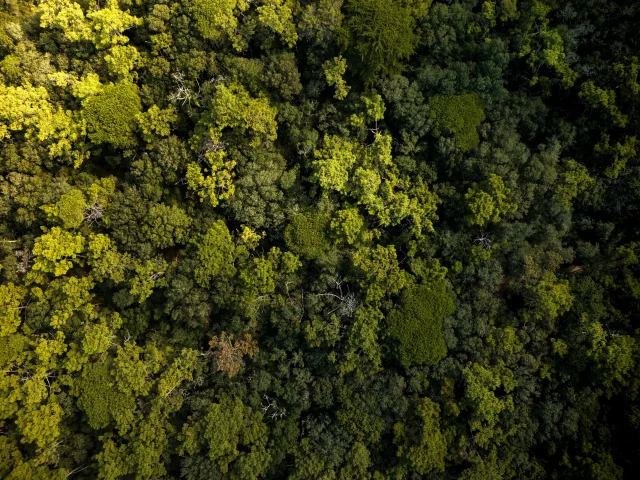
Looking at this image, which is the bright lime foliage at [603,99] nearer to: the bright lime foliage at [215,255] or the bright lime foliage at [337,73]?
the bright lime foliage at [337,73]

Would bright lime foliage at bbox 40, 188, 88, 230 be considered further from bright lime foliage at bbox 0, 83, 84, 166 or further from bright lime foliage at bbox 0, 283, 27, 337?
bright lime foliage at bbox 0, 283, 27, 337

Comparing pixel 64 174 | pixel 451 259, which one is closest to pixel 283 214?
pixel 451 259

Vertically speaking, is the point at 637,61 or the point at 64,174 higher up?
the point at 637,61

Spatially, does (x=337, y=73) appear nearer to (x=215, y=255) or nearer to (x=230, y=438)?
(x=215, y=255)

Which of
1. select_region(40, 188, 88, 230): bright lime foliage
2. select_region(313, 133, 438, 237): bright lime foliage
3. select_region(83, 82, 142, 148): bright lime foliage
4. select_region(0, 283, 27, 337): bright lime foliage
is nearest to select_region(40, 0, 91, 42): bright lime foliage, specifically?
select_region(83, 82, 142, 148): bright lime foliage

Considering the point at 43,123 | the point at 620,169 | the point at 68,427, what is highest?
the point at 620,169

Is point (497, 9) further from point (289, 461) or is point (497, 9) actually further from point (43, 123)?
point (289, 461)
